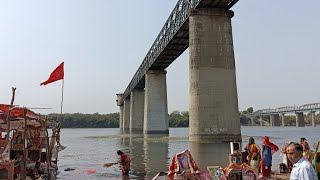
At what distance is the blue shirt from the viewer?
4.37 metres

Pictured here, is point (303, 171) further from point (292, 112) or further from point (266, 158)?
point (292, 112)

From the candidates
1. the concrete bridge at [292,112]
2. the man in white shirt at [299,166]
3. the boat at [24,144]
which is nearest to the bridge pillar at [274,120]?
the concrete bridge at [292,112]

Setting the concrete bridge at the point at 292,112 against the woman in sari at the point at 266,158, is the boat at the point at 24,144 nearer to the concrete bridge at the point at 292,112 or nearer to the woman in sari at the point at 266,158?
the woman in sari at the point at 266,158

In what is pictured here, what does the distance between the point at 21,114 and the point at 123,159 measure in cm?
540

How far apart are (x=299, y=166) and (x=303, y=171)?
92 millimetres

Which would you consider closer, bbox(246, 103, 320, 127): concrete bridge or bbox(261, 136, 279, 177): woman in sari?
bbox(261, 136, 279, 177): woman in sari

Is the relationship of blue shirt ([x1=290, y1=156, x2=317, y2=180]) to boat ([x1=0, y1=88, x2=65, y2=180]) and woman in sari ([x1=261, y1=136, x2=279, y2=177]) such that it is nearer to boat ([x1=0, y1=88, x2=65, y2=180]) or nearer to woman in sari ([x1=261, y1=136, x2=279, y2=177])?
boat ([x1=0, y1=88, x2=65, y2=180])

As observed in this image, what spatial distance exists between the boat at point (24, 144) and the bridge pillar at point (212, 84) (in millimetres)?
19823

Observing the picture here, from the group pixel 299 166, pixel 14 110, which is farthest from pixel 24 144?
pixel 299 166

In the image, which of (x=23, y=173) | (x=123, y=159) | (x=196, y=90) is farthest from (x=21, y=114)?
(x=196, y=90)

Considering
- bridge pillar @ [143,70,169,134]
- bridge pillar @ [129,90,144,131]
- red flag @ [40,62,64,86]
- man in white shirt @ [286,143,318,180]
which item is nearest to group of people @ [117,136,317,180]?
man in white shirt @ [286,143,318,180]

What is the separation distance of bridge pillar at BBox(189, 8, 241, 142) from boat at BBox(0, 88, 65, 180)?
1982cm

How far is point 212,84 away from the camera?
3747 centimetres

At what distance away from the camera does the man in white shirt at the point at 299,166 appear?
14.3ft
